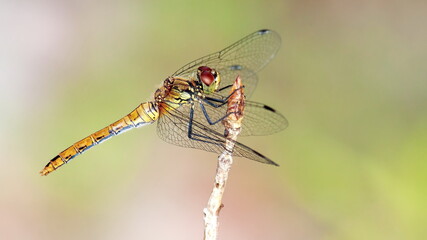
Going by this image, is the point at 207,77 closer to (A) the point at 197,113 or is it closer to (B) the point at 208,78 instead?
(B) the point at 208,78

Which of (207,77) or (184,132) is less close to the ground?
(207,77)

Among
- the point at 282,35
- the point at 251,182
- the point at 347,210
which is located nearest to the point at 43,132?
the point at 251,182

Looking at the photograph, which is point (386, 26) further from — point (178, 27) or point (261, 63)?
point (178, 27)

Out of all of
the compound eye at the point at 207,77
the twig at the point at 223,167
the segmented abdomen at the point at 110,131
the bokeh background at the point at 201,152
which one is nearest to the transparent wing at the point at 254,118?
the compound eye at the point at 207,77

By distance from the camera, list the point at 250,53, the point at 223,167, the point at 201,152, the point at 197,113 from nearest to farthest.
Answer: the point at 223,167 → the point at 197,113 → the point at 250,53 → the point at 201,152

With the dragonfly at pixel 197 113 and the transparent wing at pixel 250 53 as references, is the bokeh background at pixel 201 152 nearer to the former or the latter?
the dragonfly at pixel 197 113

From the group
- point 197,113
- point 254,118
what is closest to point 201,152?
point 197,113

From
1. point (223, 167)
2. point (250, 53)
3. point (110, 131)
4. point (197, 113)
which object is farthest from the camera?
point (250, 53)
